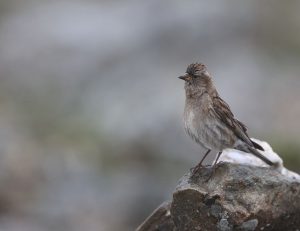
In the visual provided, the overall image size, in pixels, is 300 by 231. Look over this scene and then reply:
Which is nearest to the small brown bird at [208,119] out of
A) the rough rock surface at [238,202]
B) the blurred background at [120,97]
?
the rough rock surface at [238,202]

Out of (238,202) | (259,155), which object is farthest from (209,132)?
(238,202)

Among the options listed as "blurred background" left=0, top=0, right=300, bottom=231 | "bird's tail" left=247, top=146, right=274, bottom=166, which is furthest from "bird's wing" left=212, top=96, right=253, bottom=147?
"blurred background" left=0, top=0, right=300, bottom=231

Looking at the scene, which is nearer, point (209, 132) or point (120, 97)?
point (209, 132)

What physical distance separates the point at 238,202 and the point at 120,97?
1518cm

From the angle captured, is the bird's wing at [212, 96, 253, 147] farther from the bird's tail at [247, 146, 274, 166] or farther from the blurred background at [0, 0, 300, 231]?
the blurred background at [0, 0, 300, 231]

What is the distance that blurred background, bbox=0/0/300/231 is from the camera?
21.5m

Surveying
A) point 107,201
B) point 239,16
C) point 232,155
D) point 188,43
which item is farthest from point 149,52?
point 232,155

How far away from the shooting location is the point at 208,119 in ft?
34.5

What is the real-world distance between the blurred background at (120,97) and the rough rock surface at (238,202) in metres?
10.8

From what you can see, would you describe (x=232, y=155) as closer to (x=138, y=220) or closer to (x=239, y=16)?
(x=138, y=220)

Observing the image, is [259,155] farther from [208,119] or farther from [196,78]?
[196,78]

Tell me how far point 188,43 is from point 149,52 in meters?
1.20

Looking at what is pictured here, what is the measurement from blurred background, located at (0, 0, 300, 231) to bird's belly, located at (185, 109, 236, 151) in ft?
32.2

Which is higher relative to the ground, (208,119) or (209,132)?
(208,119)
